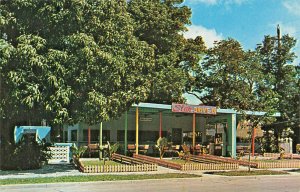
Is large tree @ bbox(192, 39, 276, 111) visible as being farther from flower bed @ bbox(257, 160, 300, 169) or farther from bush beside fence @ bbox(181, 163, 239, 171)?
bush beside fence @ bbox(181, 163, 239, 171)

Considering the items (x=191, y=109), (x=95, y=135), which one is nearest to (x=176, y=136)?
(x=95, y=135)

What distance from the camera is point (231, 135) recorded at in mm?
31531

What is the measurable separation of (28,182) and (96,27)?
723 cm

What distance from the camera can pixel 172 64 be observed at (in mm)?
34188

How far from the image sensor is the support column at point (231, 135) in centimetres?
3130

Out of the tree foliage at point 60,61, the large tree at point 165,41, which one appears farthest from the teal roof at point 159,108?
the tree foliage at point 60,61

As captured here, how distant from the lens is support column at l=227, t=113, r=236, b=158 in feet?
103

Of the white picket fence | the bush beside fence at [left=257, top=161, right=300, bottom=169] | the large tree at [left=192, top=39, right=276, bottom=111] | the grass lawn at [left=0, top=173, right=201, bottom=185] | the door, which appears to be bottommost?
the bush beside fence at [left=257, top=161, right=300, bottom=169]

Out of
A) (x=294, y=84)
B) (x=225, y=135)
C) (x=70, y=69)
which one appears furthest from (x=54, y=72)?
(x=294, y=84)

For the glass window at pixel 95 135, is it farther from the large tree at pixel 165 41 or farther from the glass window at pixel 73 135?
the large tree at pixel 165 41

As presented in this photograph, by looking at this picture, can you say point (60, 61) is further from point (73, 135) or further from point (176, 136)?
point (176, 136)

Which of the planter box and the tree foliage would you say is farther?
the planter box

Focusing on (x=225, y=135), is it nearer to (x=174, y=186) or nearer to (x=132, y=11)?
(x=132, y=11)

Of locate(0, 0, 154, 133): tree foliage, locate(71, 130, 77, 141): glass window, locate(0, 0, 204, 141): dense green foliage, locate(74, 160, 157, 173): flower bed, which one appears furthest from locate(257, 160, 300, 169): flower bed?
locate(71, 130, 77, 141): glass window
